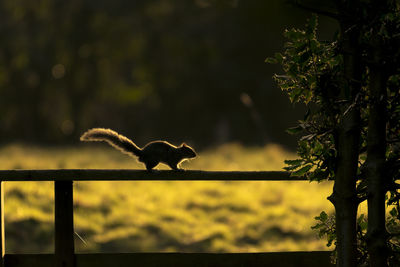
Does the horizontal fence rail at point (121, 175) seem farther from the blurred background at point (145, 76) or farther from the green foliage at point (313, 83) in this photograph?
the blurred background at point (145, 76)

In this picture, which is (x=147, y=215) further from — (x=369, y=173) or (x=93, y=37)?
(x=93, y=37)

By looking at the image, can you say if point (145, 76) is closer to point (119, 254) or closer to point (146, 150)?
point (146, 150)

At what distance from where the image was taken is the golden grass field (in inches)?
349

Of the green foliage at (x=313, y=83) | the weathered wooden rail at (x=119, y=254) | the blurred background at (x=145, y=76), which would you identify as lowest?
the weathered wooden rail at (x=119, y=254)

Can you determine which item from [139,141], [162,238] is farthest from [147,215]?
[139,141]

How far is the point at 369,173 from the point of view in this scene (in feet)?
13.1

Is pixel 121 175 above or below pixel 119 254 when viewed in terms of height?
above

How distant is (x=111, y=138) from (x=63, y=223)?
96cm

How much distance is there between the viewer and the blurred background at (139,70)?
29.5 m

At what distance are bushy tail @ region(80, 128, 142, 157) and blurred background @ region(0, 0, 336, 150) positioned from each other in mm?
23080

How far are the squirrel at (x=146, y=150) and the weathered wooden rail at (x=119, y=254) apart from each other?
1.88ft

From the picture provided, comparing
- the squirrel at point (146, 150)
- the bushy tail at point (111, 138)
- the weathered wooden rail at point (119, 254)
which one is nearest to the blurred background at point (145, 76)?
the squirrel at point (146, 150)

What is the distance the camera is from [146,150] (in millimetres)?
6082

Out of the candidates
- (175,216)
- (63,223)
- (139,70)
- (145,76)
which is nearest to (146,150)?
(63,223)
